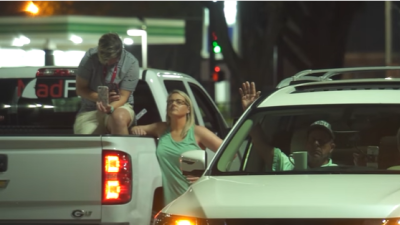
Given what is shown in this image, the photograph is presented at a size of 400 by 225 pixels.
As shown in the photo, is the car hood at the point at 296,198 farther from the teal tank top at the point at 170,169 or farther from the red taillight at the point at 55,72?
the red taillight at the point at 55,72

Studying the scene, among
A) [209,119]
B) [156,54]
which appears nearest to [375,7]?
[156,54]

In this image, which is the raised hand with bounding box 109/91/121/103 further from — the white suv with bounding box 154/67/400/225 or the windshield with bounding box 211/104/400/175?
the windshield with bounding box 211/104/400/175

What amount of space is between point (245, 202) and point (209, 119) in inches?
200

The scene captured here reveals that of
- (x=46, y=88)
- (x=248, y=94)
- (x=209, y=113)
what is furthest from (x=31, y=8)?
(x=248, y=94)

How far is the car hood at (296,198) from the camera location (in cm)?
449

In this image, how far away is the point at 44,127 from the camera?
8.37m

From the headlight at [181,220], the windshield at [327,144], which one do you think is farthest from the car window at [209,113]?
the headlight at [181,220]

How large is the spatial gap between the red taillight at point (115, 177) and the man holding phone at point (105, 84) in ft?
3.94

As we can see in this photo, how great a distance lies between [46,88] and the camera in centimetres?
858

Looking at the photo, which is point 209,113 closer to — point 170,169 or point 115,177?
point 170,169

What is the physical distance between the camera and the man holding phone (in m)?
7.72

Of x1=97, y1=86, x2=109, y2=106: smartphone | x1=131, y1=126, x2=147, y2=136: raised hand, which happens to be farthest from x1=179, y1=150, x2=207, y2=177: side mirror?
x1=97, y1=86, x2=109, y2=106: smartphone

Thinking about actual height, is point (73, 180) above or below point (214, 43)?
below

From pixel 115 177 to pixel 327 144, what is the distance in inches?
58.0
